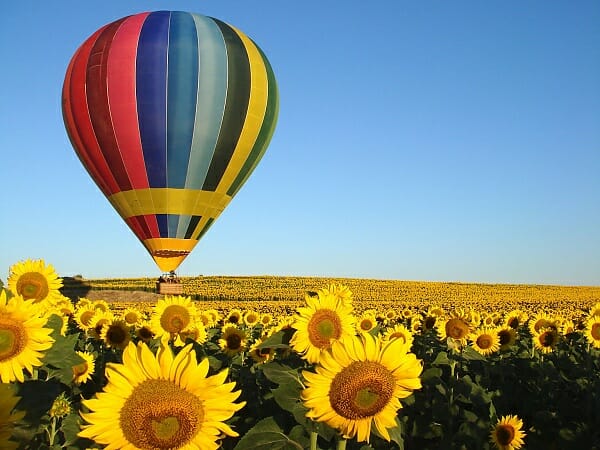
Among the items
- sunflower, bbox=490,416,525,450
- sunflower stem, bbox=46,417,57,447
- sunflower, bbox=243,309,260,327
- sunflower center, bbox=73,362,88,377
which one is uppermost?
sunflower, bbox=243,309,260,327

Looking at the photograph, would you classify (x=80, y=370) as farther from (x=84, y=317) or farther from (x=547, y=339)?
(x=547, y=339)

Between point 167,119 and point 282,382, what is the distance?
71.2 ft

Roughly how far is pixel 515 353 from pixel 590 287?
65067 millimetres

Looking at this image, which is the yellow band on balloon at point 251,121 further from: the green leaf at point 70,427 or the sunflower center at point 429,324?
the green leaf at point 70,427

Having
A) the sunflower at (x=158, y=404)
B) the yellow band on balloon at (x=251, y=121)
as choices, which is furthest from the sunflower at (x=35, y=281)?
the yellow band on balloon at (x=251, y=121)

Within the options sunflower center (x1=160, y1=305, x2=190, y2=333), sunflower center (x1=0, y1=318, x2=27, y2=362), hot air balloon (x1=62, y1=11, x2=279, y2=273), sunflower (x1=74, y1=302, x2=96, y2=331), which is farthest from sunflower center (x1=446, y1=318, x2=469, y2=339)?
hot air balloon (x1=62, y1=11, x2=279, y2=273)

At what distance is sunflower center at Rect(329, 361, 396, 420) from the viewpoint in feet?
10.6

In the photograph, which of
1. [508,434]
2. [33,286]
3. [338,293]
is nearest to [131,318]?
[33,286]

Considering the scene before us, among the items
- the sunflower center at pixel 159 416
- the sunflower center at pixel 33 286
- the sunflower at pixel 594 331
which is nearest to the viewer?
the sunflower center at pixel 159 416

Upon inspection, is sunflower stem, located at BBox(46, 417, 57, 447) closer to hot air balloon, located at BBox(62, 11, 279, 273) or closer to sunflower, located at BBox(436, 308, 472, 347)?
sunflower, located at BBox(436, 308, 472, 347)

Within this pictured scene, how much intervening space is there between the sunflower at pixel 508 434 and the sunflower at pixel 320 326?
2497 millimetres

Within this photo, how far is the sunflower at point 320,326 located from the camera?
478cm

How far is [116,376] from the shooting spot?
2.70 m

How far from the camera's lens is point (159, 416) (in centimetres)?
269
